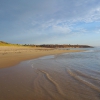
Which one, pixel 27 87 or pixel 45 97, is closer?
pixel 45 97

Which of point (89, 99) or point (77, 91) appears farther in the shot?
point (77, 91)

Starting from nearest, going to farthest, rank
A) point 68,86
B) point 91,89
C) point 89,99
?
point 89,99
point 91,89
point 68,86

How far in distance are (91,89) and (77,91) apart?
2.32 ft

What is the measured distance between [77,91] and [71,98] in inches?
31.6

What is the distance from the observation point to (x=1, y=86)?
6.32 m

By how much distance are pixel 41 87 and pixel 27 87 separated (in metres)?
0.63

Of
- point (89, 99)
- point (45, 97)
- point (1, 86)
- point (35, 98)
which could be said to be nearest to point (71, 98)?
point (89, 99)

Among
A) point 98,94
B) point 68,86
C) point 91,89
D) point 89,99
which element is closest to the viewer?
point 89,99

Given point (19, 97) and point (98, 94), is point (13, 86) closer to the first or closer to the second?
point (19, 97)

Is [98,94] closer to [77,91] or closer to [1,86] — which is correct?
[77,91]

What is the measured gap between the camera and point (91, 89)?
19.7 feet

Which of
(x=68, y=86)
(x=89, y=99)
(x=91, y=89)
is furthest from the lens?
(x=68, y=86)

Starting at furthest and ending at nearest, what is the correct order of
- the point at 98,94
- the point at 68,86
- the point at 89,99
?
the point at 68,86 → the point at 98,94 → the point at 89,99

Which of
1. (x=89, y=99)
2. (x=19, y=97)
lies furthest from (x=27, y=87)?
(x=89, y=99)
